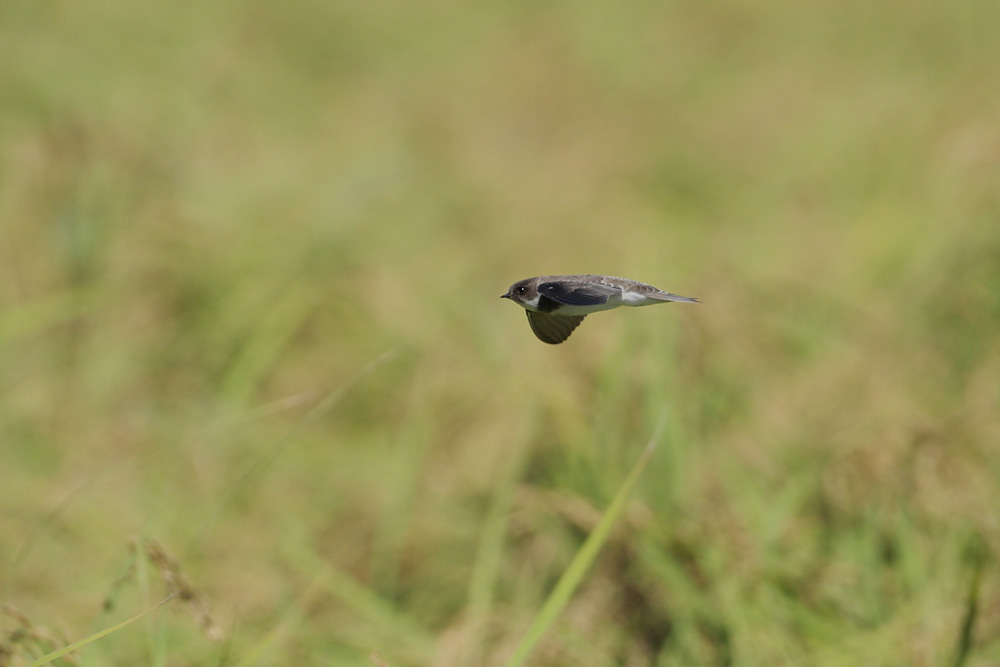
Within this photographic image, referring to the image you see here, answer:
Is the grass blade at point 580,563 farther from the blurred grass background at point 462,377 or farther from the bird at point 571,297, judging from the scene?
the bird at point 571,297

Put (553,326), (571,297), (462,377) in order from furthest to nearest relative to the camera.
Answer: (462,377) → (553,326) → (571,297)

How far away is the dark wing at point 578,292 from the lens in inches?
25.0

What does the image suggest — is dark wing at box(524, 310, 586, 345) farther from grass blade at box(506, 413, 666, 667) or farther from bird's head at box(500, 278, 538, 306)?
grass blade at box(506, 413, 666, 667)

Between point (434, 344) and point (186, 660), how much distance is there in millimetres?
1381

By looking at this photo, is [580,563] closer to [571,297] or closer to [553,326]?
[553,326]

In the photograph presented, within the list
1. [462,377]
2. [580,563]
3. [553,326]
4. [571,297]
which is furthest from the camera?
[462,377]

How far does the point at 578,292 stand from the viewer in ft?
2.16

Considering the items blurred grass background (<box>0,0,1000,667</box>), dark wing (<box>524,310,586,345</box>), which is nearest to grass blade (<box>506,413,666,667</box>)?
blurred grass background (<box>0,0,1000,667</box>)

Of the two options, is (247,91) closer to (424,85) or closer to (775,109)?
(424,85)

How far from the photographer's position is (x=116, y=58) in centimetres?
443

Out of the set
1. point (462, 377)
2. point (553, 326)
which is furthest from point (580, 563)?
point (462, 377)

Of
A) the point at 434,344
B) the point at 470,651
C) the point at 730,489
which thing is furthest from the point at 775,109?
the point at 470,651

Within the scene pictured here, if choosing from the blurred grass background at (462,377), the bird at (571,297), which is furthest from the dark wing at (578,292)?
the blurred grass background at (462,377)

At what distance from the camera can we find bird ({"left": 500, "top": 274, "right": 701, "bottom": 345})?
0.64 m
